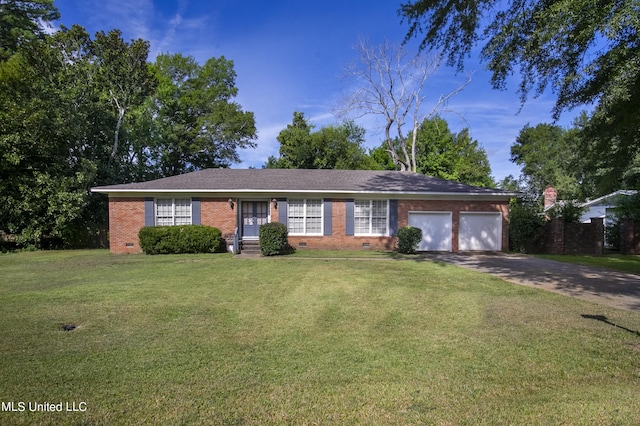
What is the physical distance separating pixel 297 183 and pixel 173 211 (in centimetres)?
565

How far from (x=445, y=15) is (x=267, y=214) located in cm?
1072

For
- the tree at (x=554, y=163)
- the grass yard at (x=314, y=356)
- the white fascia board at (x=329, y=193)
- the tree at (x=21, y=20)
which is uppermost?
the tree at (x=21, y=20)

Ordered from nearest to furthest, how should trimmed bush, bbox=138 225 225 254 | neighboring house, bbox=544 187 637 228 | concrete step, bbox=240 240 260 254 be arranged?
trimmed bush, bbox=138 225 225 254, concrete step, bbox=240 240 260 254, neighboring house, bbox=544 187 637 228

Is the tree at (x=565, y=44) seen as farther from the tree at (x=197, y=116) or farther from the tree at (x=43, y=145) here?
the tree at (x=197, y=116)

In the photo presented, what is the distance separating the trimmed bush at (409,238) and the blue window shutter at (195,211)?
876 cm

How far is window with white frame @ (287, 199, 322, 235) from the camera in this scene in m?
16.0

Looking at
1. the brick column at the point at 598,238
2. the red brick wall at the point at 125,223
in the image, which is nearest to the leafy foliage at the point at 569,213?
the brick column at the point at 598,238

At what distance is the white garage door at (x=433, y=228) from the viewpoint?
52.7 ft

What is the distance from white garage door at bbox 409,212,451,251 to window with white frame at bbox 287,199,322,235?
167 inches

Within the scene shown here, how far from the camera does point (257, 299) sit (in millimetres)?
6648

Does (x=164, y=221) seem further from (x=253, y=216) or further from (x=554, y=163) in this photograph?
(x=554, y=163)

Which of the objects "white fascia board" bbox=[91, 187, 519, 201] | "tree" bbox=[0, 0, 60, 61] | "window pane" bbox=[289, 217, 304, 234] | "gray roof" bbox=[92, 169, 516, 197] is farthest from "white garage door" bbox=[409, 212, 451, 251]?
"tree" bbox=[0, 0, 60, 61]

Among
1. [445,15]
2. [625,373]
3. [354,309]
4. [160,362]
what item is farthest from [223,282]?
[445,15]

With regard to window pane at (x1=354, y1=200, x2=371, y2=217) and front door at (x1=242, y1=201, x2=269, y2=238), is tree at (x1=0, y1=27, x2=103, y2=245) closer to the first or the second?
front door at (x1=242, y1=201, x2=269, y2=238)
